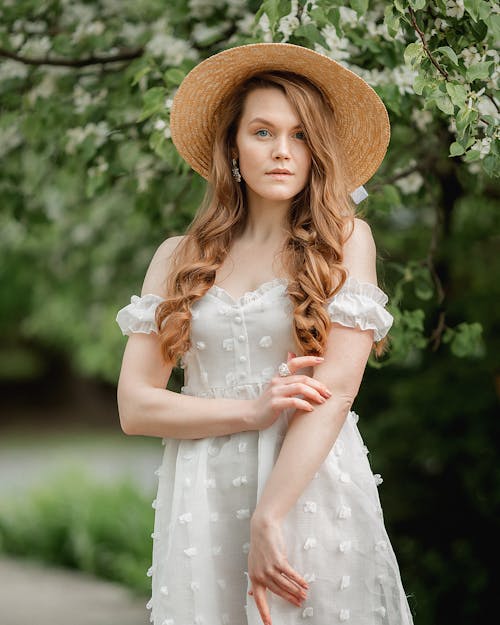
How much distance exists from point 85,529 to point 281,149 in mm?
4800

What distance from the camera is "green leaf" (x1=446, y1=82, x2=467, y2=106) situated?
7.85 ft

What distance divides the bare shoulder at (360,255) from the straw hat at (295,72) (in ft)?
0.87

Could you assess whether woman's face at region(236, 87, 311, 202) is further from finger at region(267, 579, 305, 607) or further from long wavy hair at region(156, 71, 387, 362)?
finger at region(267, 579, 305, 607)

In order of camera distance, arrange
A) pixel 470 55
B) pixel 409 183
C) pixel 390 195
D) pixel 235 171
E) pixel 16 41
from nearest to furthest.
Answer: pixel 235 171, pixel 470 55, pixel 390 195, pixel 409 183, pixel 16 41

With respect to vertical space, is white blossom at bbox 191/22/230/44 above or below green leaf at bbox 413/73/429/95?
above

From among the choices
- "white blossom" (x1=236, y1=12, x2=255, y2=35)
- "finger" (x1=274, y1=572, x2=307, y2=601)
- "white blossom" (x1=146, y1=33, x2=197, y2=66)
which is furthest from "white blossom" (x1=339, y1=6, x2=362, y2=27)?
"finger" (x1=274, y1=572, x2=307, y2=601)

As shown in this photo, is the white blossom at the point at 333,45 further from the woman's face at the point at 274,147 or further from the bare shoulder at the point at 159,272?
the bare shoulder at the point at 159,272

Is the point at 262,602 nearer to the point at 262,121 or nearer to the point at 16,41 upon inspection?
the point at 262,121

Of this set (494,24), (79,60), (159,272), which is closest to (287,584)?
(159,272)

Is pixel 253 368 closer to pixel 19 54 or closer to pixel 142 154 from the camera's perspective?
pixel 142 154

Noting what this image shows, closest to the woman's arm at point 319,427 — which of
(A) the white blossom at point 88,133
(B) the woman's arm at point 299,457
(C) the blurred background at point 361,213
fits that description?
(B) the woman's arm at point 299,457

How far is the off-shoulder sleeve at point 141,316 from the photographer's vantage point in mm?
2486

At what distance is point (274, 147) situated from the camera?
241 cm

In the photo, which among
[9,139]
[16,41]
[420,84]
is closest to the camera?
[420,84]
